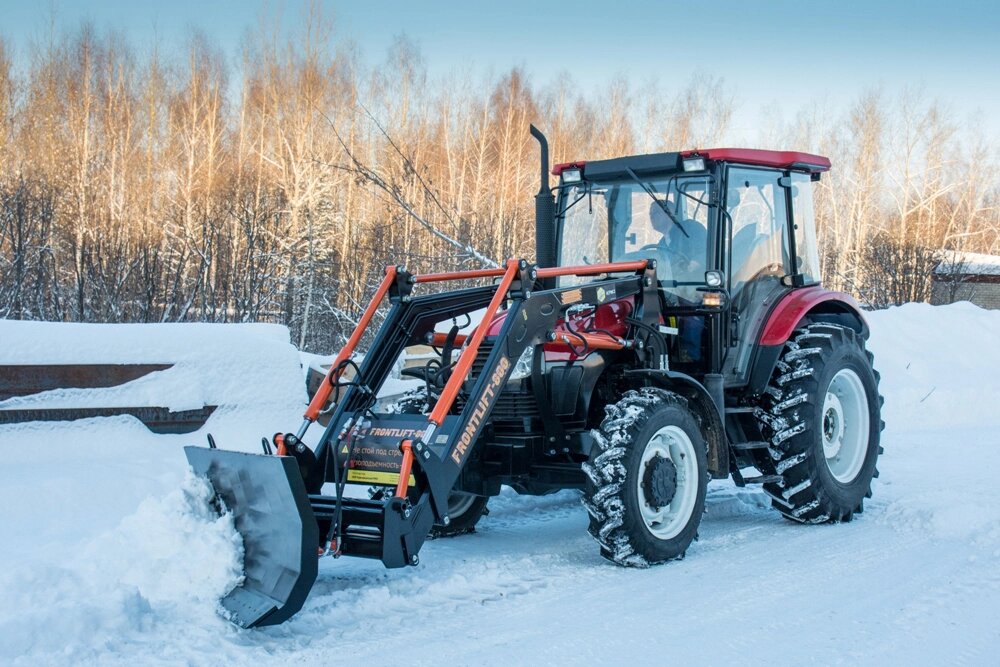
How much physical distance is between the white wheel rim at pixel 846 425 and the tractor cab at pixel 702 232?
77 centimetres

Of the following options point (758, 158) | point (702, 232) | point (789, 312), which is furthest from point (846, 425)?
point (758, 158)

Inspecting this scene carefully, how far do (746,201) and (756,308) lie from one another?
677 mm

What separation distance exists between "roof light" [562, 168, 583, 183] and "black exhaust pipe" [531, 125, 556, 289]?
7.3 inches

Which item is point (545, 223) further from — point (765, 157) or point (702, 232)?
point (765, 157)

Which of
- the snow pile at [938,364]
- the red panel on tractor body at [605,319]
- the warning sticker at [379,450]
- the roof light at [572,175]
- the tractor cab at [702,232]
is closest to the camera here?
the warning sticker at [379,450]

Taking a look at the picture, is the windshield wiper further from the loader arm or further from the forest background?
the forest background

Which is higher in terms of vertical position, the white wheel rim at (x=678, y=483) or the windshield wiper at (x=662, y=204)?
the windshield wiper at (x=662, y=204)

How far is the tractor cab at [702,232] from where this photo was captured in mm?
6246

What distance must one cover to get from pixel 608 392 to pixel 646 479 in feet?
2.46

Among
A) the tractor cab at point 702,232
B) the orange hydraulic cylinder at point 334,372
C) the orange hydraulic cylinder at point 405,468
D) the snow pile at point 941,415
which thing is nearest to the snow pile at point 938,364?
the snow pile at point 941,415

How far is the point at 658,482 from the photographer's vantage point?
5477mm

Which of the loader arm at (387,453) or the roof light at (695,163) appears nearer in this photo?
the loader arm at (387,453)

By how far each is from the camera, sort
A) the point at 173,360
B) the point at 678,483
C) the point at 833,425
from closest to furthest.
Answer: the point at 678,483 < the point at 833,425 < the point at 173,360

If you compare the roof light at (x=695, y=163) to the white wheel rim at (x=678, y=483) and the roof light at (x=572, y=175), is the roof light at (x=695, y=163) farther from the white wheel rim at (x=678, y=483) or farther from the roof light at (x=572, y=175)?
the white wheel rim at (x=678, y=483)
